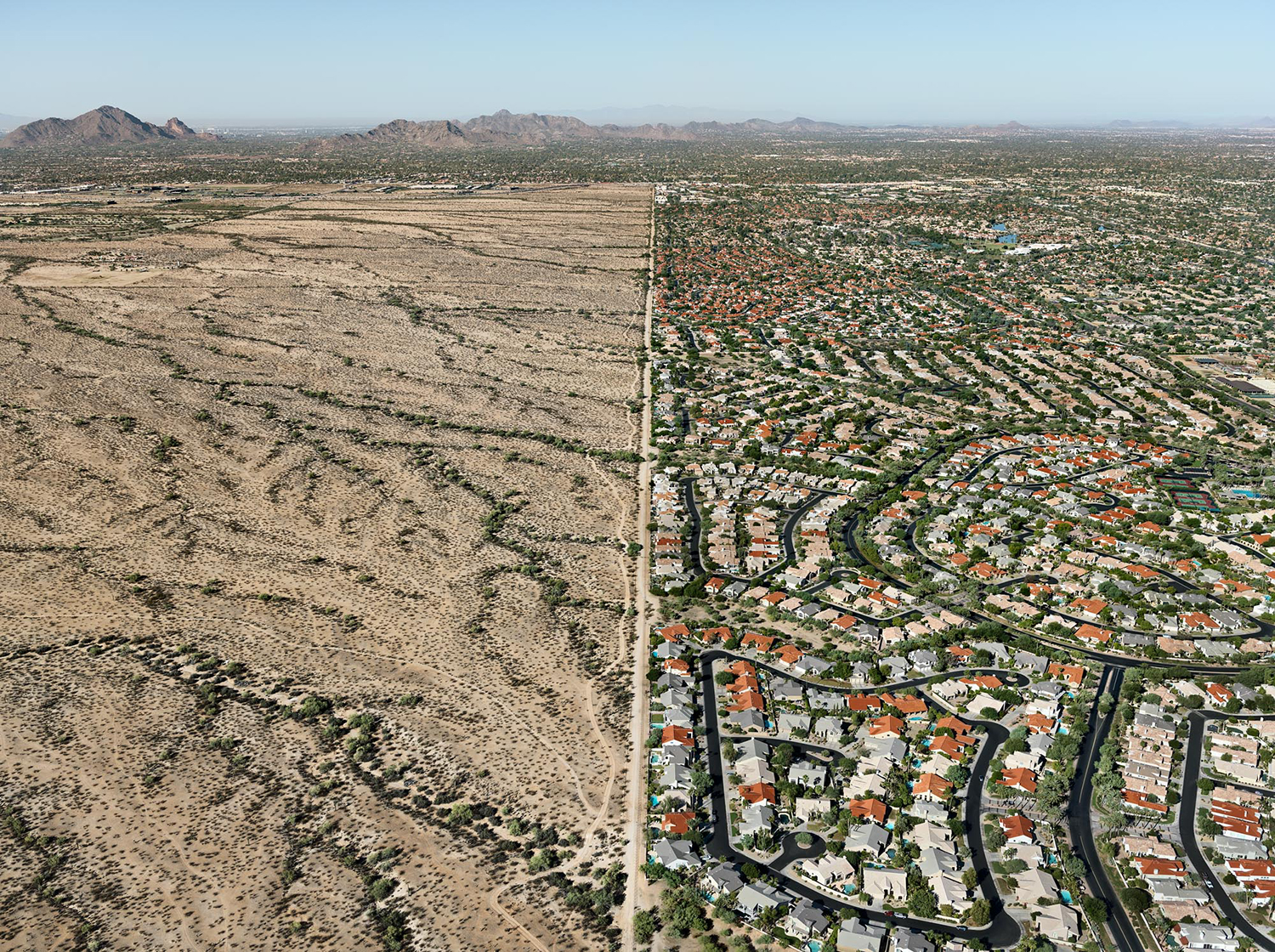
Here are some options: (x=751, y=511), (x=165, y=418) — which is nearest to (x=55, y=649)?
(x=165, y=418)

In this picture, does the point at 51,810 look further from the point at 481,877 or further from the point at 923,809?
the point at 923,809

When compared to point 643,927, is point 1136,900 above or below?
above

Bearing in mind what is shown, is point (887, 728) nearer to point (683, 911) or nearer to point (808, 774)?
point (808, 774)

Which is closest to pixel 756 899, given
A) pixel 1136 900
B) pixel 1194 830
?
pixel 1136 900

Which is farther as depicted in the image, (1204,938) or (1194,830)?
(1194,830)

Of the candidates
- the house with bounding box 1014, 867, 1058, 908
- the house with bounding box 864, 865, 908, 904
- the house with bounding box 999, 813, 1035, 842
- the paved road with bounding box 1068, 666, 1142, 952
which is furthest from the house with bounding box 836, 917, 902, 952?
the paved road with bounding box 1068, 666, 1142, 952

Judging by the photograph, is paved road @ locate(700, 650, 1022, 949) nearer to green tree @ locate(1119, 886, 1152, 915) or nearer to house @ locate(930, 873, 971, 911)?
house @ locate(930, 873, 971, 911)
